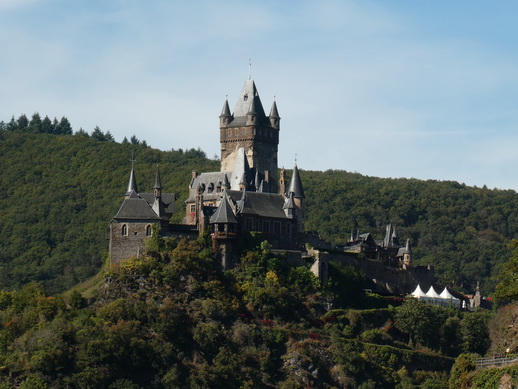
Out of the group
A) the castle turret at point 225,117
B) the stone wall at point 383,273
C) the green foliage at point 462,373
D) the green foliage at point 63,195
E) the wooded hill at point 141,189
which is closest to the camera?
the green foliage at point 462,373

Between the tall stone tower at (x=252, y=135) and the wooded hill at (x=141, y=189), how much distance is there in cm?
2107

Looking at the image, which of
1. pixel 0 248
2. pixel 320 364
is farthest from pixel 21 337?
pixel 0 248

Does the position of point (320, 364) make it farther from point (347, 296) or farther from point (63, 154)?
point (63, 154)

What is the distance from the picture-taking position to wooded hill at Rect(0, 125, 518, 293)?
129m

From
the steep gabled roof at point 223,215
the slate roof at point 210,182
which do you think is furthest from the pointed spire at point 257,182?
the steep gabled roof at point 223,215

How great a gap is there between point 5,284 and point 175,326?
4293 cm

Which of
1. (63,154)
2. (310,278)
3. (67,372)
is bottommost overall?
(67,372)

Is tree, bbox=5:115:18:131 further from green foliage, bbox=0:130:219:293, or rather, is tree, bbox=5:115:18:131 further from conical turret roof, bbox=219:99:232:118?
conical turret roof, bbox=219:99:232:118

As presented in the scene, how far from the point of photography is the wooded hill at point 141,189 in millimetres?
128750

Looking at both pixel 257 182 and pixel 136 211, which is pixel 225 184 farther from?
pixel 136 211

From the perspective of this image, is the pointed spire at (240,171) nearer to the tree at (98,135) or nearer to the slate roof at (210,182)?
the slate roof at (210,182)

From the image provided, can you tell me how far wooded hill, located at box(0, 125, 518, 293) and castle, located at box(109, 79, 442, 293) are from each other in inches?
862

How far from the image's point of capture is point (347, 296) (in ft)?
296

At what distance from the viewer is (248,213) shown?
297 ft
